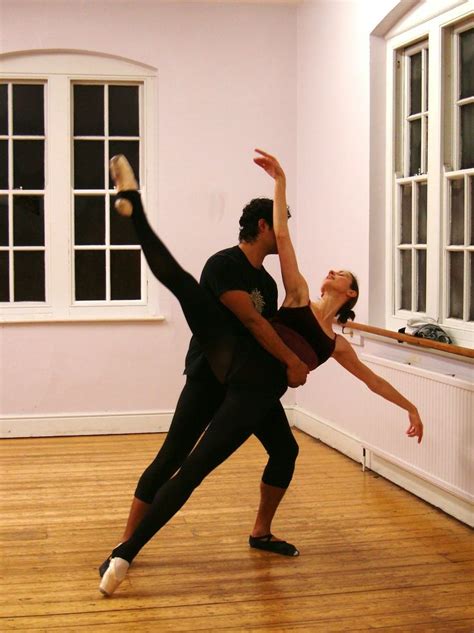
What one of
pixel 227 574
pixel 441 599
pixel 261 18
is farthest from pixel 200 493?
pixel 261 18

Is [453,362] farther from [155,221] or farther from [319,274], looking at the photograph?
[155,221]

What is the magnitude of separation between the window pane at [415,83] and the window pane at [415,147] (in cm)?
8

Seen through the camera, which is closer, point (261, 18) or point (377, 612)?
→ point (377, 612)

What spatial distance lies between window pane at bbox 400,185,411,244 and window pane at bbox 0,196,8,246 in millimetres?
3071

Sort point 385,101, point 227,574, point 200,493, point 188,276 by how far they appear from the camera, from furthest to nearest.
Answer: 1. point 385,101
2. point 200,493
3. point 227,574
4. point 188,276

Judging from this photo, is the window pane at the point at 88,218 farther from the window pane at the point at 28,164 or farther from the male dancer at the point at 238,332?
the male dancer at the point at 238,332

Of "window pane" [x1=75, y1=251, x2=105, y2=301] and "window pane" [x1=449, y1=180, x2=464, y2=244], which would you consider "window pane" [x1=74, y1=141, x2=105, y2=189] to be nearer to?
"window pane" [x1=75, y1=251, x2=105, y2=301]

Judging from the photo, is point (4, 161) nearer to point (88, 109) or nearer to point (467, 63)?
point (88, 109)

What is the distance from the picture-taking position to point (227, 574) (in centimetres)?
384

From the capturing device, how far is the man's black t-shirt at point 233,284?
141 inches

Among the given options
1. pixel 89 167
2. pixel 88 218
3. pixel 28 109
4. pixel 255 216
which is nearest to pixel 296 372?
pixel 255 216

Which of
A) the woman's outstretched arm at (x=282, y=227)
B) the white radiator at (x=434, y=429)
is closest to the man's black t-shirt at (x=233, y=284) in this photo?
the woman's outstretched arm at (x=282, y=227)

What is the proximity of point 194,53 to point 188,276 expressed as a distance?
4.06m

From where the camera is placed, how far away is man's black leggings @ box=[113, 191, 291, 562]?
11.0 ft
